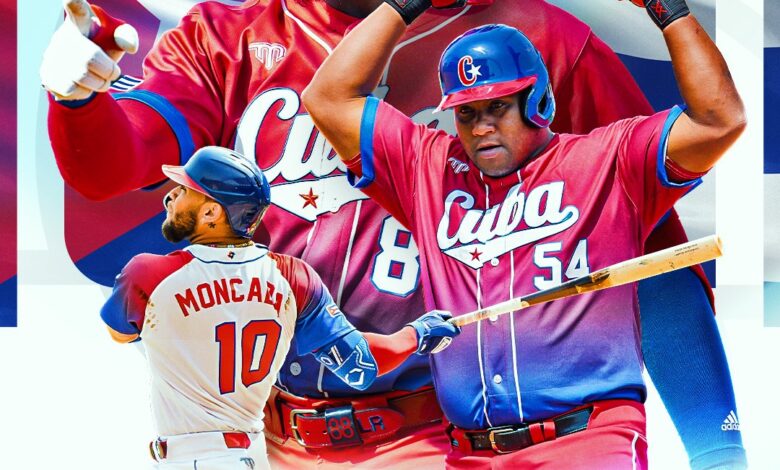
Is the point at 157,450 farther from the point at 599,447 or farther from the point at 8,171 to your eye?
the point at 599,447

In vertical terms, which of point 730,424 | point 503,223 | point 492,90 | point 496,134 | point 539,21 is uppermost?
point 539,21

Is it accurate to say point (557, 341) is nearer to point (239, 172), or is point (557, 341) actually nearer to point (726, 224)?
point (726, 224)

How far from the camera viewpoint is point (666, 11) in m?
2.96

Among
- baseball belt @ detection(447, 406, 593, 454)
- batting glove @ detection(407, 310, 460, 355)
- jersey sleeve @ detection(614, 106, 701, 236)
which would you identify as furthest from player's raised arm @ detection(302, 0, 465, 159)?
baseball belt @ detection(447, 406, 593, 454)

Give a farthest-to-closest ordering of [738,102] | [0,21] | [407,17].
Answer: [0,21] < [407,17] < [738,102]

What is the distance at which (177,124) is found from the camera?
125 inches

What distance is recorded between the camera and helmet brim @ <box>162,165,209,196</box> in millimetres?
2939

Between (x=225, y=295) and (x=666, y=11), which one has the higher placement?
(x=666, y=11)

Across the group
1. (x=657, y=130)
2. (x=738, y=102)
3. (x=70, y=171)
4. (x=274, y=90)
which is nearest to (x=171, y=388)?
(x=70, y=171)

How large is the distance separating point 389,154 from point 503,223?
353mm

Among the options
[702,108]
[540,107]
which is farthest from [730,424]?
[540,107]

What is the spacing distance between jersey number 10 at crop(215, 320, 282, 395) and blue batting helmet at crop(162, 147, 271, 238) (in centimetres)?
23

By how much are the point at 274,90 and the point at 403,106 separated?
352mm

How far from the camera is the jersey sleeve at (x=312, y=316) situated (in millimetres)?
3045
